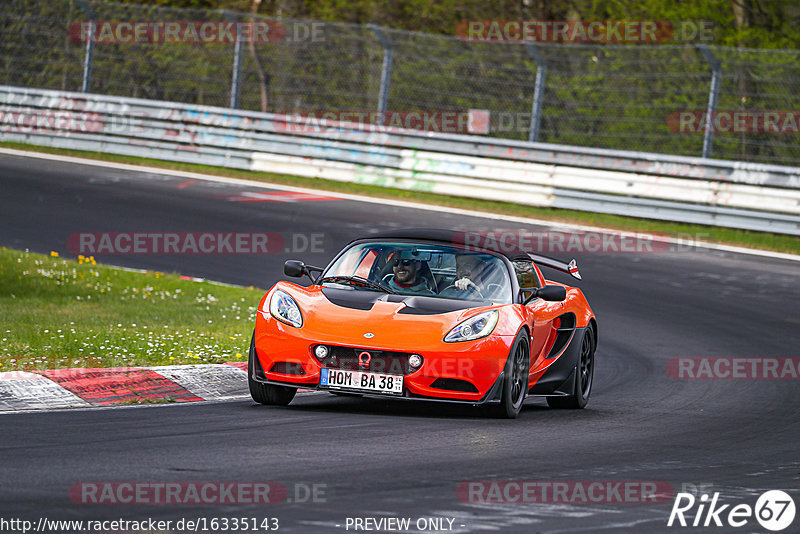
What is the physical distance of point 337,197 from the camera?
22.3m

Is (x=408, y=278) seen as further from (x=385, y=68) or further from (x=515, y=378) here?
(x=385, y=68)

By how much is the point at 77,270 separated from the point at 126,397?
→ 661 cm

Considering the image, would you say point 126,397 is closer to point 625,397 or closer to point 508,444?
point 508,444

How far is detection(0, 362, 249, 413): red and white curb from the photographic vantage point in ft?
27.4

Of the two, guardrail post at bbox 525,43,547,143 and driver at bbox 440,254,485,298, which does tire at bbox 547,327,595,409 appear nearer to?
driver at bbox 440,254,485,298

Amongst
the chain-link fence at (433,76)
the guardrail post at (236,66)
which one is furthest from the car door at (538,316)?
the guardrail post at (236,66)

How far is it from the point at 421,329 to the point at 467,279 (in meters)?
1.03

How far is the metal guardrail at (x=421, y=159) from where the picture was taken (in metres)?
20.3

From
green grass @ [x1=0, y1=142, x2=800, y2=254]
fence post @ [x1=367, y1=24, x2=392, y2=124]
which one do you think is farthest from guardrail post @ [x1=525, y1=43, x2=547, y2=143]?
fence post @ [x1=367, y1=24, x2=392, y2=124]

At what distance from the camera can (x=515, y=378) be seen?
8750 mm

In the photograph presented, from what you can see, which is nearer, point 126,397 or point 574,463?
point 574,463

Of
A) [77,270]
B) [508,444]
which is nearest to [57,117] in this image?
[77,270]

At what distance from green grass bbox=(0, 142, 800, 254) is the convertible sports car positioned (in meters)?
10.7

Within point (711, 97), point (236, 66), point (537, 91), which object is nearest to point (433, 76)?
point (537, 91)
